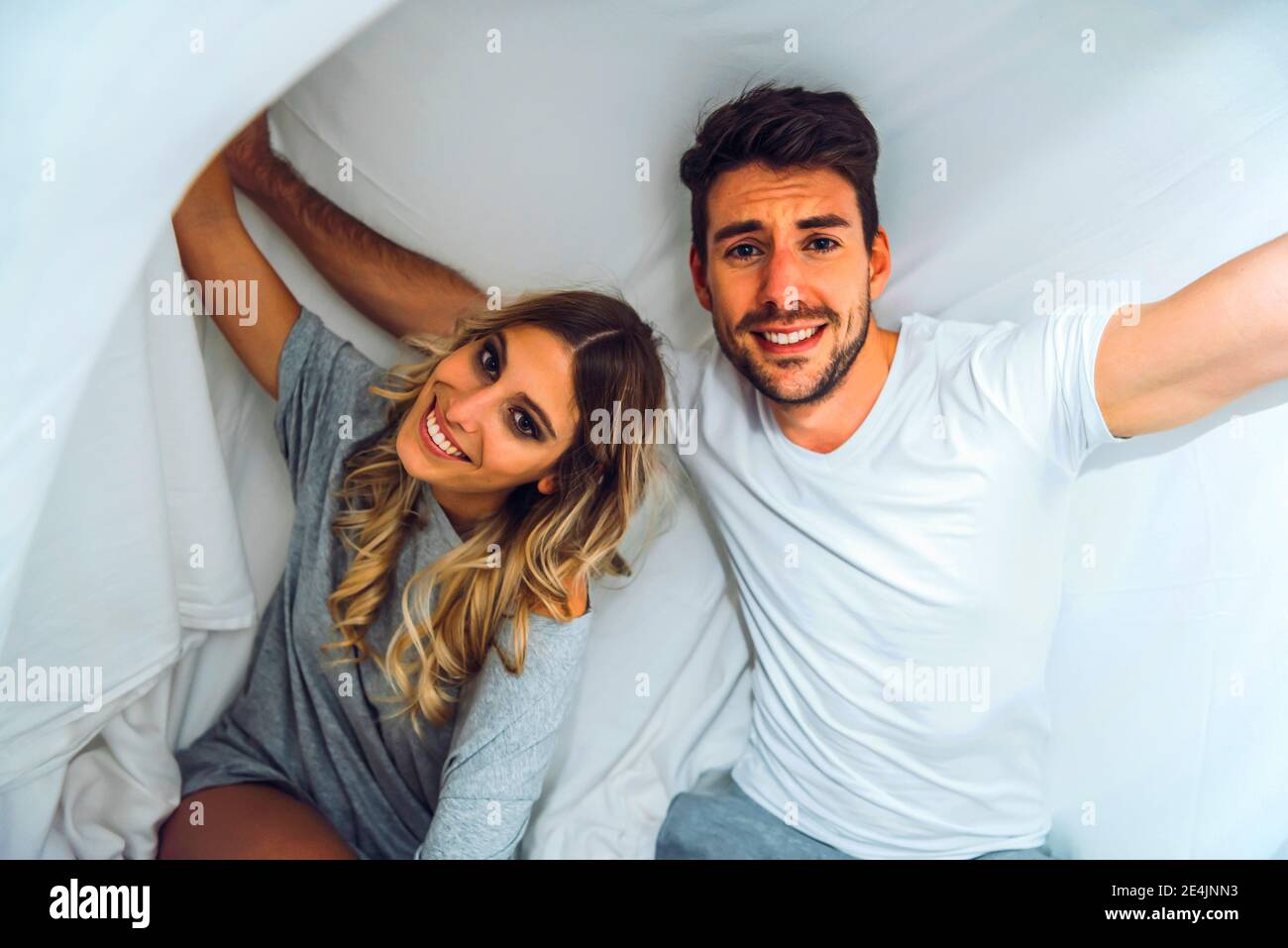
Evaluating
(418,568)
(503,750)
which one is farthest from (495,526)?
(503,750)

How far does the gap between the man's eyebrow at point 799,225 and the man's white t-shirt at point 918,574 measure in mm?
166

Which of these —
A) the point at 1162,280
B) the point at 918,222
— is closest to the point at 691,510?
the point at 918,222

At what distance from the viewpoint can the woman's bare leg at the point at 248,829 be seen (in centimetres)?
114

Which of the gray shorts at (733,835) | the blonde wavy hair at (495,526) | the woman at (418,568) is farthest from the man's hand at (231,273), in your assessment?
the gray shorts at (733,835)

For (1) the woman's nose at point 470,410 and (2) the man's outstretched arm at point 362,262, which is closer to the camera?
(1) the woman's nose at point 470,410

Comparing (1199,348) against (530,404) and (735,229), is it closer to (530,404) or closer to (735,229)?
(735,229)

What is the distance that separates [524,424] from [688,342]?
344mm

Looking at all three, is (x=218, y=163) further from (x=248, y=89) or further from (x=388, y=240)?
(x=248, y=89)

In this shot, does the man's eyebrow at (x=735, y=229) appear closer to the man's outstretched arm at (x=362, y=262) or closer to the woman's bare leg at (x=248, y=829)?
the man's outstretched arm at (x=362, y=262)

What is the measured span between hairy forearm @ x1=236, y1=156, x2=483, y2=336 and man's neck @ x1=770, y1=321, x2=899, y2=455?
16.6 inches

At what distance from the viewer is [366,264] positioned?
1.27m

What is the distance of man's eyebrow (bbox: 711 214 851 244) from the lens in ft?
3.65
